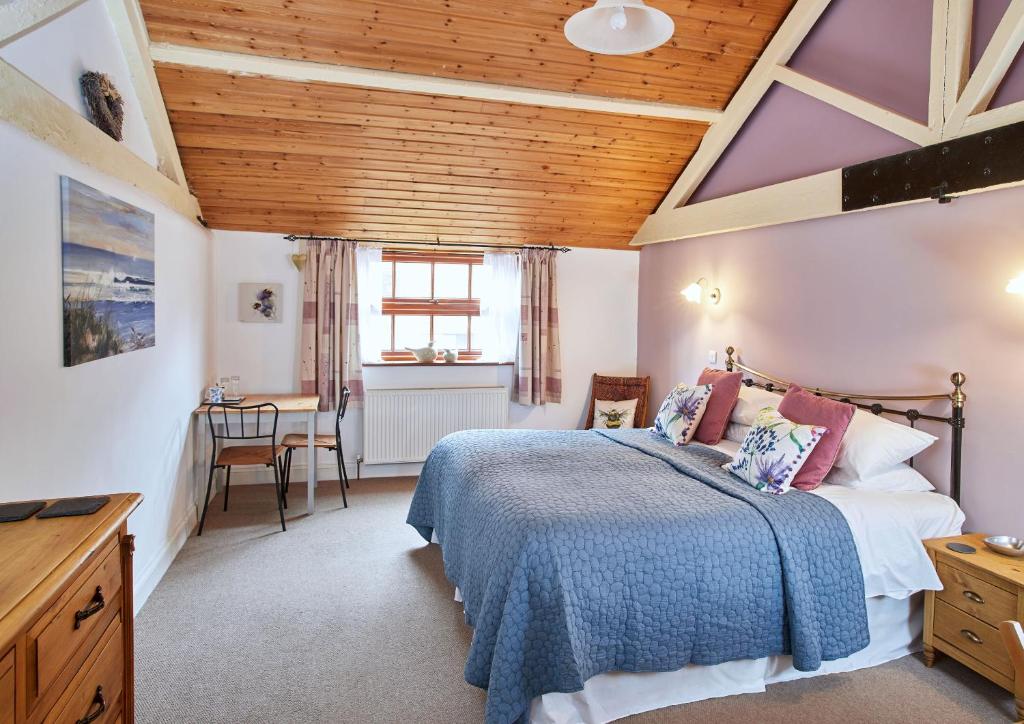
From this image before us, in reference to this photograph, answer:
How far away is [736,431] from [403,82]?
2.79m

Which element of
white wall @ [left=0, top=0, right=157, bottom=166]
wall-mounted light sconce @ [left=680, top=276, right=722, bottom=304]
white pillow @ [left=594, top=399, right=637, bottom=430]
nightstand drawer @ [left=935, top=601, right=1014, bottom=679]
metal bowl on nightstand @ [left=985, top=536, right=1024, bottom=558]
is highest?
white wall @ [left=0, top=0, right=157, bottom=166]

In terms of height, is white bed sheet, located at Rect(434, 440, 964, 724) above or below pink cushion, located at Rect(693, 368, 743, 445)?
below

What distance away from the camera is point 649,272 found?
18.4 feet

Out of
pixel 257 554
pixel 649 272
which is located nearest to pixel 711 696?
pixel 257 554

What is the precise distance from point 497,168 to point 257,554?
9.64 ft

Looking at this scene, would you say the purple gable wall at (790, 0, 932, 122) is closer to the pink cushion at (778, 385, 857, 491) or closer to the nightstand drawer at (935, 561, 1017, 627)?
the pink cushion at (778, 385, 857, 491)

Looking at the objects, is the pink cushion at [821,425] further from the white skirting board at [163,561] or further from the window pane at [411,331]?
the window pane at [411,331]

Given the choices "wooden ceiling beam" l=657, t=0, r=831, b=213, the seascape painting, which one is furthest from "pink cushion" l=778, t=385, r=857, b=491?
the seascape painting

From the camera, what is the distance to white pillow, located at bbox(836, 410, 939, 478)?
284 cm

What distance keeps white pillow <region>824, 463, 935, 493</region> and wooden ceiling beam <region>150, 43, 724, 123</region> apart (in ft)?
8.22

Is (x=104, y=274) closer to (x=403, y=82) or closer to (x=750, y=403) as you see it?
(x=403, y=82)

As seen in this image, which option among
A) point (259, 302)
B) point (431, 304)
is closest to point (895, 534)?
point (431, 304)

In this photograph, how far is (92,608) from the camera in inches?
53.6

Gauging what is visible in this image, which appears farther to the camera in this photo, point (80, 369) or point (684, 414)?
point (684, 414)
